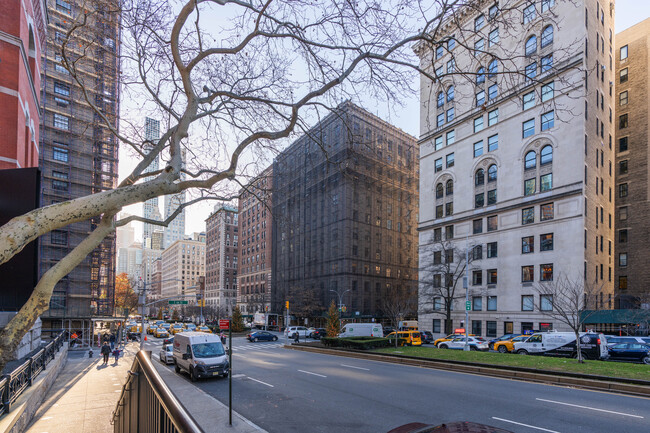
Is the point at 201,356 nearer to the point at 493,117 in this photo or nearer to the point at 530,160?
the point at 530,160

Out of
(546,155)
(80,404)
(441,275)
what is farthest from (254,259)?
(80,404)

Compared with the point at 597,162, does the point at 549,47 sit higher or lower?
higher

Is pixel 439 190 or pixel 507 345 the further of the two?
pixel 439 190

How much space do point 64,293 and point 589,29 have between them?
64979mm

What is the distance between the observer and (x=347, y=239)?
69.9 meters

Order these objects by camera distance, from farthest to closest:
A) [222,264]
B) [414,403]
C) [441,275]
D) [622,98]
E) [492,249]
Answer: [222,264] → [622,98] → [441,275] → [492,249] → [414,403]

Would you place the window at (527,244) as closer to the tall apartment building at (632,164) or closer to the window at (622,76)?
the tall apartment building at (632,164)

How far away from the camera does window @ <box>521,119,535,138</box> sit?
4522 cm

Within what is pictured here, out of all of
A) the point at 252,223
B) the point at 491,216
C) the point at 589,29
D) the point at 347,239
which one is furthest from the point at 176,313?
the point at 589,29

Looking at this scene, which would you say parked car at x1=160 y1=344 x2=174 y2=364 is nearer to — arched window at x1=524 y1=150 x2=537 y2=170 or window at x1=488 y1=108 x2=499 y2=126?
arched window at x1=524 y1=150 x2=537 y2=170

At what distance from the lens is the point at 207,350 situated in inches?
739

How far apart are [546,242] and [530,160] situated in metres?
9.87

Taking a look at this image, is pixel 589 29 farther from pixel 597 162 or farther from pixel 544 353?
pixel 544 353

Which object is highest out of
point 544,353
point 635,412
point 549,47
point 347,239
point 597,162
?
point 549,47
